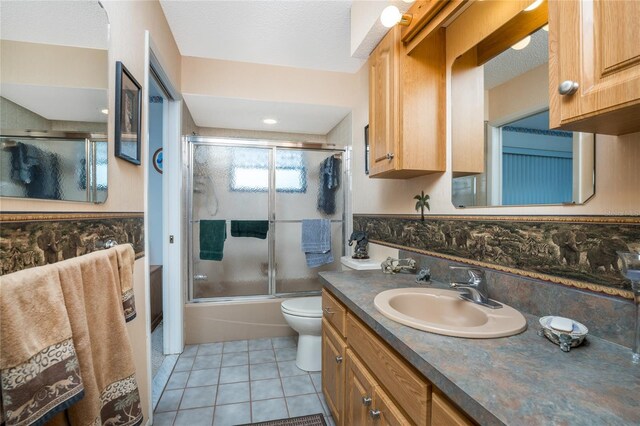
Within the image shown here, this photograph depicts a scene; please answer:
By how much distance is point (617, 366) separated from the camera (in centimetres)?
67

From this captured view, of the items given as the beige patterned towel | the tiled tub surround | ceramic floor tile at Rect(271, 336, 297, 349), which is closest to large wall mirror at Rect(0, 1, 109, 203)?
the beige patterned towel

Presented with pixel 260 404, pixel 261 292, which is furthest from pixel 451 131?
pixel 261 292

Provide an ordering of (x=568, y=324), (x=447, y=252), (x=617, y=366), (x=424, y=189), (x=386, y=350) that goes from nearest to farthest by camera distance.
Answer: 1. (x=617, y=366)
2. (x=568, y=324)
3. (x=386, y=350)
4. (x=447, y=252)
5. (x=424, y=189)

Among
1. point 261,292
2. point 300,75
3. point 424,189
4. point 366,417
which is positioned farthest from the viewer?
point 261,292

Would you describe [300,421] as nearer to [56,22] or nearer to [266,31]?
[56,22]

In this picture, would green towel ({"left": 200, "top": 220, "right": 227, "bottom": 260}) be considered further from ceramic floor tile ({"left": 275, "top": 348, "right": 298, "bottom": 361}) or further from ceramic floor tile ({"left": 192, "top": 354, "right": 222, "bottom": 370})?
ceramic floor tile ({"left": 275, "top": 348, "right": 298, "bottom": 361})

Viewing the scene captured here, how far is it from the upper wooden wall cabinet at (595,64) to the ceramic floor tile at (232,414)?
1946 millimetres

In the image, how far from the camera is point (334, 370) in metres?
1.46

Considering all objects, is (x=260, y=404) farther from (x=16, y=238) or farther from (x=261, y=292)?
(x=16, y=238)

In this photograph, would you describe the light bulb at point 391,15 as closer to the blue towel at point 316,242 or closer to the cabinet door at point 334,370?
the cabinet door at point 334,370

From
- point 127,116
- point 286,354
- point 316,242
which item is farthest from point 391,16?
point 286,354

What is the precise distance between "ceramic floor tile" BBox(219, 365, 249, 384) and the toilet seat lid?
508 millimetres

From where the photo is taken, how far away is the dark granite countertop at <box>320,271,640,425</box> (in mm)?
514

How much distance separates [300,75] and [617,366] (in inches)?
104
